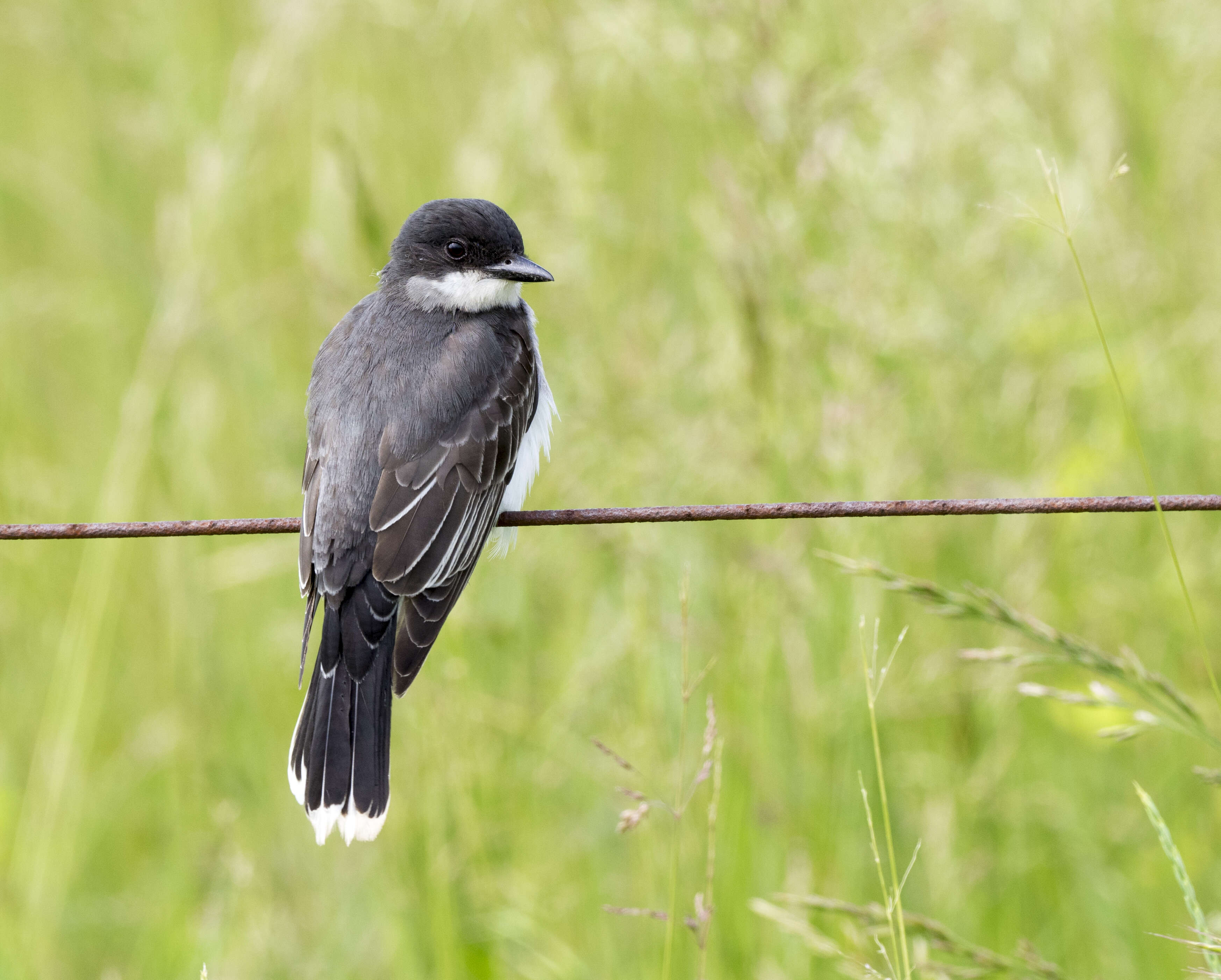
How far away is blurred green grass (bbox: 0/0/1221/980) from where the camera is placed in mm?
3447

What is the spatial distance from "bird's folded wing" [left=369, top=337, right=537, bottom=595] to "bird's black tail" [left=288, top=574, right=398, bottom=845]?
0.11m

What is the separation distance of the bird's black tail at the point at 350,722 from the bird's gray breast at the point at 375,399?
0.11 m

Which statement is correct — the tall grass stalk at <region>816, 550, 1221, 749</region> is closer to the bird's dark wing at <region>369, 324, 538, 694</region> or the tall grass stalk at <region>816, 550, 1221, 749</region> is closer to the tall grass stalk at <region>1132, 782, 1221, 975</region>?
the tall grass stalk at <region>1132, 782, 1221, 975</region>

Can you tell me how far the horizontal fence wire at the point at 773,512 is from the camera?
2113 mm

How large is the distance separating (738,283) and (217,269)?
267 cm

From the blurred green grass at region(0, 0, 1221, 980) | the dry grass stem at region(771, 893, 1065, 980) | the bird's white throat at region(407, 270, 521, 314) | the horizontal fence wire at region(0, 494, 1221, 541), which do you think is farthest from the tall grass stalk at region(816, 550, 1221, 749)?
the bird's white throat at region(407, 270, 521, 314)

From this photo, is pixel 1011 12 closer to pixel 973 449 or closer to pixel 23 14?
pixel 973 449

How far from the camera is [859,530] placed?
364cm

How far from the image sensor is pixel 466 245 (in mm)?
3961

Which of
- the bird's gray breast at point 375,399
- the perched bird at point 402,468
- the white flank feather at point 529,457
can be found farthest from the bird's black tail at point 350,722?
the white flank feather at point 529,457

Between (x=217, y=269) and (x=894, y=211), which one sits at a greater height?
(x=217, y=269)

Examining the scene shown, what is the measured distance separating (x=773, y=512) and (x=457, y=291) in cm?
199

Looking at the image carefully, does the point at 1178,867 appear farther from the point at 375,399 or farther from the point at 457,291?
the point at 457,291

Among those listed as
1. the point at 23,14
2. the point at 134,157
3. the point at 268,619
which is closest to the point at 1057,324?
the point at 268,619
